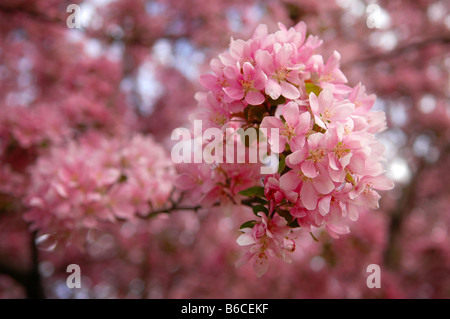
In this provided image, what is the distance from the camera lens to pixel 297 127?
95cm

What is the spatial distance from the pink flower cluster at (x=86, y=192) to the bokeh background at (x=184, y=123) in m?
0.13

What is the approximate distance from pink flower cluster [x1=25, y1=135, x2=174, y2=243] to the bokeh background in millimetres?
129

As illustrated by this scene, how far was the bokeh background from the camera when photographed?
2891 mm

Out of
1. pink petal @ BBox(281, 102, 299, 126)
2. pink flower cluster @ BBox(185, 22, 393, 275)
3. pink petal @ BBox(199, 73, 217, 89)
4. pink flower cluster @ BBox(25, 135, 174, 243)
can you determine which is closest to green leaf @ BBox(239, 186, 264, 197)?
pink flower cluster @ BBox(185, 22, 393, 275)

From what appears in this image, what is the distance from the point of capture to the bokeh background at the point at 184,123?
9.48ft

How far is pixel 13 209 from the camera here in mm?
2385

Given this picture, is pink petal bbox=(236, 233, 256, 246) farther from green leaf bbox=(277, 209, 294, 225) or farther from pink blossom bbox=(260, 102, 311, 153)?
pink blossom bbox=(260, 102, 311, 153)

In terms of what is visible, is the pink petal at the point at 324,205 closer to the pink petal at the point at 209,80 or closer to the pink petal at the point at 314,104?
the pink petal at the point at 314,104

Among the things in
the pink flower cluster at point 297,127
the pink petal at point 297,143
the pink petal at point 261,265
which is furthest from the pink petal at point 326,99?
the pink petal at point 261,265

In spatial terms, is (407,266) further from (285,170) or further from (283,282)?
(285,170)

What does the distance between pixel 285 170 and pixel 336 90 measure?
0.31 m
